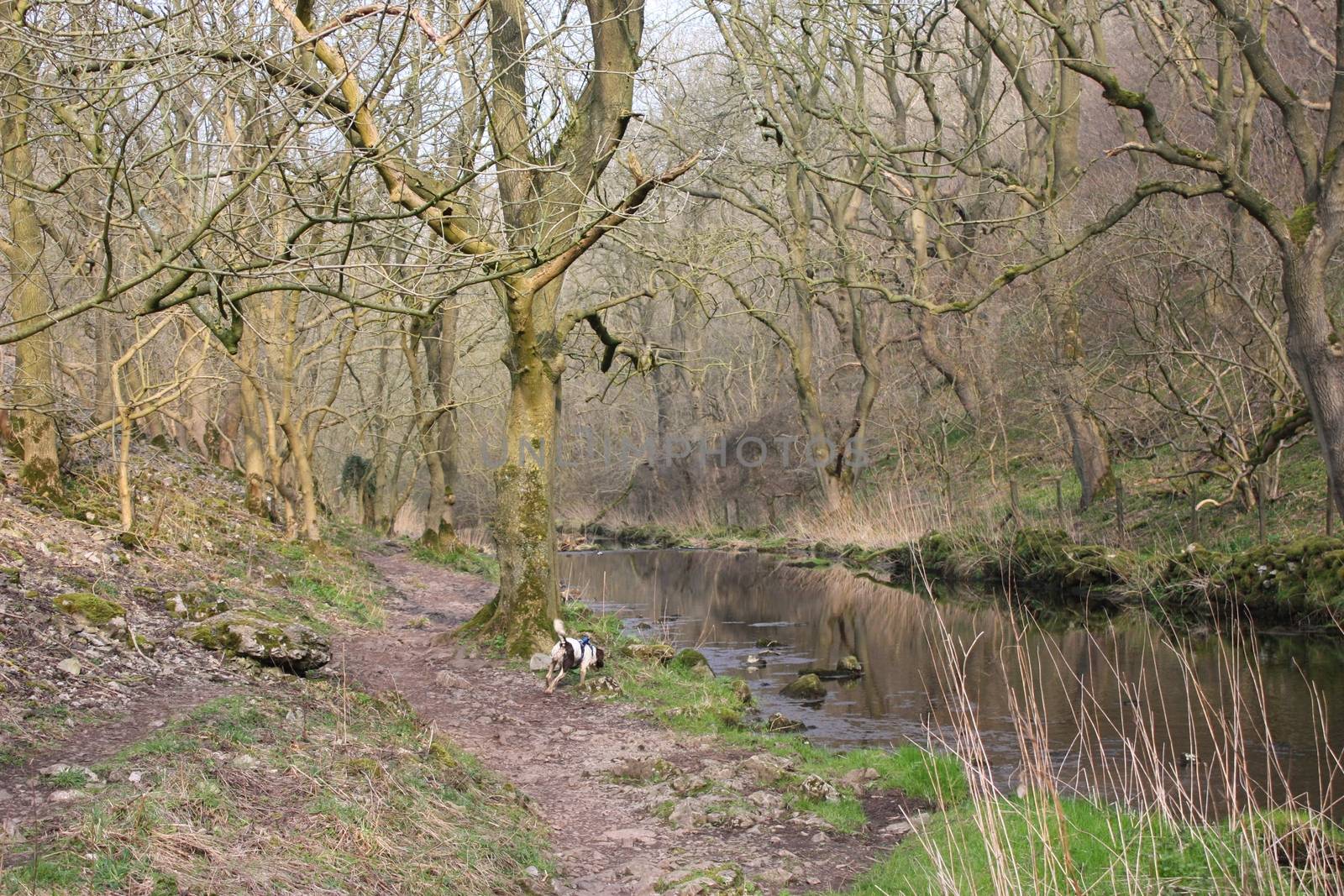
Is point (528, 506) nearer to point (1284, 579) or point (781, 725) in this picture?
point (781, 725)

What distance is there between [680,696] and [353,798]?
5.49 m

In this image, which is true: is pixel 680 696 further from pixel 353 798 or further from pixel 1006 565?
pixel 1006 565

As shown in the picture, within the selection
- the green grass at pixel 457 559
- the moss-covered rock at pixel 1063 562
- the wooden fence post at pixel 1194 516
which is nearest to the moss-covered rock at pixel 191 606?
the green grass at pixel 457 559

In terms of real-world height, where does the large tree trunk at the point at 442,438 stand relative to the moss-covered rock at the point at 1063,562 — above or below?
above

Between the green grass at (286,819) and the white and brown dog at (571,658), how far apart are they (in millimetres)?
2955

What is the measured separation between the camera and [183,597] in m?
9.09

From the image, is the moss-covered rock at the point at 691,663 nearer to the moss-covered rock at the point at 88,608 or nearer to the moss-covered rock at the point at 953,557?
the moss-covered rock at the point at 88,608

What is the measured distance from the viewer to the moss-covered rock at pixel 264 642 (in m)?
7.98

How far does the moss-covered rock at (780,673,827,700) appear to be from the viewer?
39.0 ft

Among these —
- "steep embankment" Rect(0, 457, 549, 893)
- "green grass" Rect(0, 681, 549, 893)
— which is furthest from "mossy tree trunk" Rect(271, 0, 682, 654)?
"green grass" Rect(0, 681, 549, 893)

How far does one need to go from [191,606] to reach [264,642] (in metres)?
1.21

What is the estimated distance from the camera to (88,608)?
7.60 meters

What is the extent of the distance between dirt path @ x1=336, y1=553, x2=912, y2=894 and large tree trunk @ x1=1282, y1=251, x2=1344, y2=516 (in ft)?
20.8

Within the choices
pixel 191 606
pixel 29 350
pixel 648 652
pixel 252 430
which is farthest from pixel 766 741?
pixel 252 430
